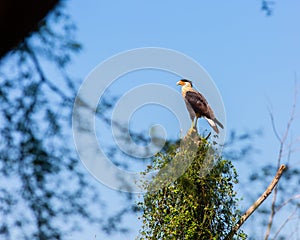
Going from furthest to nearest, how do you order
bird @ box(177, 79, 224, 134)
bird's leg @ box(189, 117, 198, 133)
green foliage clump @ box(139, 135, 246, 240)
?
bird @ box(177, 79, 224, 134), bird's leg @ box(189, 117, 198, 133), green foliage clump @ box(139, 135, 246, 240)

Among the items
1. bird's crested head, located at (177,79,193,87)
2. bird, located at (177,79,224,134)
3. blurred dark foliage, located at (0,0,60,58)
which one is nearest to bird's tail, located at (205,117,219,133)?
bird, located at (177,79,224,134)

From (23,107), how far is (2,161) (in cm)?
47

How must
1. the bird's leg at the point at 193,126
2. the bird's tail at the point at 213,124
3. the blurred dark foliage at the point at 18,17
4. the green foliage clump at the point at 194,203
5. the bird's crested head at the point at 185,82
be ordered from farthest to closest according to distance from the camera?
the bird's crested head at the point at 185,82
the bird's tail at the point at 213,124
the bird's leg at the point at 193,126
the green foliage clump at the point at 194,203
the blurred dark foliage at the point at 18,17

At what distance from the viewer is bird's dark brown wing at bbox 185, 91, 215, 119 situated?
591 centimetres

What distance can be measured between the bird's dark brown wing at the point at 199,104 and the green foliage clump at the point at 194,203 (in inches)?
47.1

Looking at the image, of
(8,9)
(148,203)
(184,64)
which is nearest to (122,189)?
(148,203)

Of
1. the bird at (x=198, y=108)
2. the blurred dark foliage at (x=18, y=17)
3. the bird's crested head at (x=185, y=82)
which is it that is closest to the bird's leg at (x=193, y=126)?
the bird at (x=198, y=108)

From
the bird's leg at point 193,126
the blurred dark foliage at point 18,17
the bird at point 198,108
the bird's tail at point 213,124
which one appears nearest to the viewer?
the blurred dark foliage at point 18,17

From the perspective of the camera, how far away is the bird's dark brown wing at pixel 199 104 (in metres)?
5.91

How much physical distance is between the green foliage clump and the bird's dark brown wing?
1196 mm

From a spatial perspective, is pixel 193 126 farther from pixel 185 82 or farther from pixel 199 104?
pixel 185 82

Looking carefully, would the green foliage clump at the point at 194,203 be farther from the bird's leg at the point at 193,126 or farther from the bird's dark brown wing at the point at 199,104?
the bird's dark brown wing at the point at 199,104

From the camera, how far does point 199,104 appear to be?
597 cm

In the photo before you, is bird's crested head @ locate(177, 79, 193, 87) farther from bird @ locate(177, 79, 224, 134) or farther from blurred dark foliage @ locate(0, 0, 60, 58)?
blurred dark foliage @ locate(0, 0, 60, 58)
